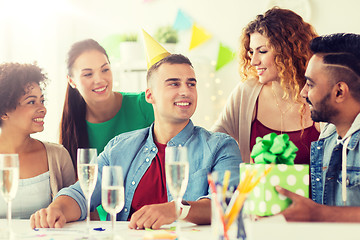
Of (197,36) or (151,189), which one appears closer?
(151,189)

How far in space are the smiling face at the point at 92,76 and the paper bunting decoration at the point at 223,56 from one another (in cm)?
193

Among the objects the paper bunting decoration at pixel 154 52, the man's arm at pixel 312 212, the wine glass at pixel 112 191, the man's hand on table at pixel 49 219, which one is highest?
the paper bunting decoration at pixel 154 52

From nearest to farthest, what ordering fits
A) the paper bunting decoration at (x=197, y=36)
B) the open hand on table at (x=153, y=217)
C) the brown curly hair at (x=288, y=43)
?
the open hand on table at (x=153, y=217)
the brown curly hair at (x=288, y=43)
the paper bunting decoration at (x=197, y=36)

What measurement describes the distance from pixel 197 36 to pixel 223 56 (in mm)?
327

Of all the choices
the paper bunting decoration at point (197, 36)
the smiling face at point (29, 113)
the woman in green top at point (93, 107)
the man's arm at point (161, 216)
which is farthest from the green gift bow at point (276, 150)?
the paper bunting decoration at point (197, 36)

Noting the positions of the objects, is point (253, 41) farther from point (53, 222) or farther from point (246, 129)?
point (53, 222)

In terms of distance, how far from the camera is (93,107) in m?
2.63

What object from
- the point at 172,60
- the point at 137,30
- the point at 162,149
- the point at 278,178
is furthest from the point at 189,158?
the point at 137,30

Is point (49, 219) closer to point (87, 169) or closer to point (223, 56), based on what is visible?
point (87, 169)

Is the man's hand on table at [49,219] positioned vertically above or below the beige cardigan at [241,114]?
below

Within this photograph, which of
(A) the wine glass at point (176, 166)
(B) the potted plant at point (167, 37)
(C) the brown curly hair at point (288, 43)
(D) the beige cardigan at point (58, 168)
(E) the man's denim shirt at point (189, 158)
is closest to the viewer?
(A) the wine glass at point (176, 166)

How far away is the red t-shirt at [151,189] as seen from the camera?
190cm

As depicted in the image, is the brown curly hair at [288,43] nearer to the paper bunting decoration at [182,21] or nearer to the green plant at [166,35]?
the green plant at [166,35]

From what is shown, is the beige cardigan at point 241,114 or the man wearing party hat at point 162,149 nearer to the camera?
the man wearing party hat at point 162,149
